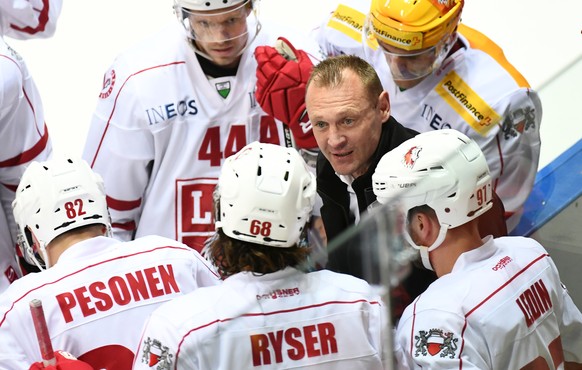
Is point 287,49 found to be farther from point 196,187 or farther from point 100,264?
point 100,264

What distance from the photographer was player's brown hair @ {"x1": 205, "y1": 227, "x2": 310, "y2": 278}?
186cm

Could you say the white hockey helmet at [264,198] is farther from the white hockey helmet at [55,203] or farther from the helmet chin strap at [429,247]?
the white hockey helmet at [55,203]

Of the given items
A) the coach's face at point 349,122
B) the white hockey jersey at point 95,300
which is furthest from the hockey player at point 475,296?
the coach's face at point 349,122

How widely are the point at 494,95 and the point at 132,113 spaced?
95cm

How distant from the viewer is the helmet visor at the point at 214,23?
9.41ft

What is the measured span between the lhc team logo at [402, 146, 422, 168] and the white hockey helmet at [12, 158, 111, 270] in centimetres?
72

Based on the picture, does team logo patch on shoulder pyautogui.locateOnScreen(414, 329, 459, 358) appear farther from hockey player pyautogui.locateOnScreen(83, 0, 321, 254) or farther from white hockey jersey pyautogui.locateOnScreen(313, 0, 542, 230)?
hockey player pyautogui.locateOnScreen(83, 0, 321, 254)

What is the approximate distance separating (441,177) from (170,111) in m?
1.48

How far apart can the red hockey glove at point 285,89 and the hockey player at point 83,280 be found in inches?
27.9

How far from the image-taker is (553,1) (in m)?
4.27

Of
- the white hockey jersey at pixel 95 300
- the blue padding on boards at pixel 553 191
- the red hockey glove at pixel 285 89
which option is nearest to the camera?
the blue padding on boards at pixel 553 191

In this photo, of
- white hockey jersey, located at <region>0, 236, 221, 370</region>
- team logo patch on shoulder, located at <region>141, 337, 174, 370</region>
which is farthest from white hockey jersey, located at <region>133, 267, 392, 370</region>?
white hockey jersey, located at <region>0, 236, 221, 370</region>

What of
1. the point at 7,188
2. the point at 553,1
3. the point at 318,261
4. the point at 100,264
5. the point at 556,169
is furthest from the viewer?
the point at 553,1

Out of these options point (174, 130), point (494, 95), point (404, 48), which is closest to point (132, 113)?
point (174, 130)
